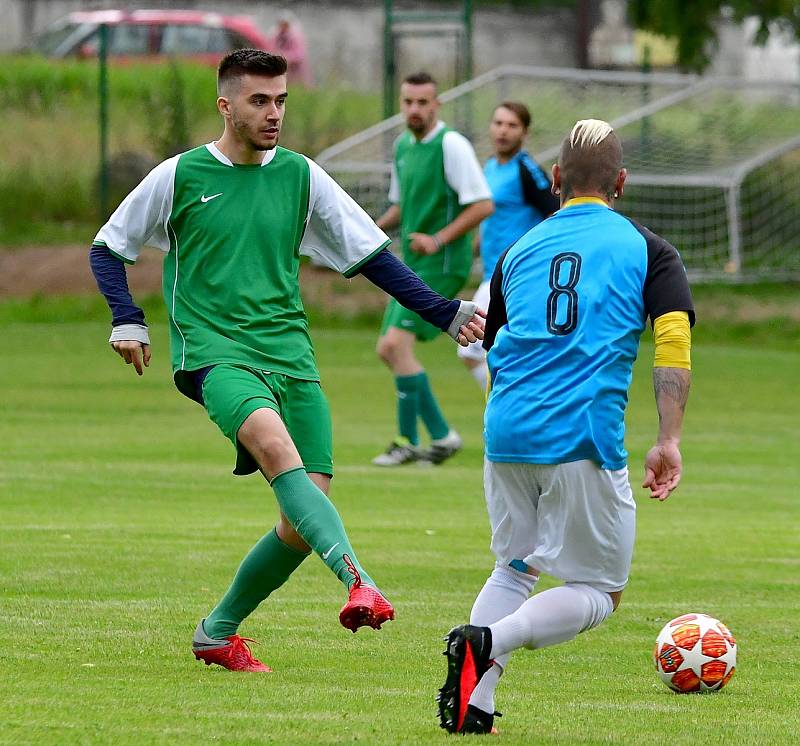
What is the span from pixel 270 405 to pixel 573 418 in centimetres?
115

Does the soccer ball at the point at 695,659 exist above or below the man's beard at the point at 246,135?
below

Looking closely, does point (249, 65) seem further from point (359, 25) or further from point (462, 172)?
point (359, 25)

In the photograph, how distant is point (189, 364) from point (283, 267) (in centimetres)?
47

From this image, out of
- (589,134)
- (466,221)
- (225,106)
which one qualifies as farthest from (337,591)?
(466,221)

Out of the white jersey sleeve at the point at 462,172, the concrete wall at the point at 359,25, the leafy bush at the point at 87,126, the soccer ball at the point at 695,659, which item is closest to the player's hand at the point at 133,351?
the soccer ball at the point at 695,659

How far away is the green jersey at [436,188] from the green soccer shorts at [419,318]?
0.05m

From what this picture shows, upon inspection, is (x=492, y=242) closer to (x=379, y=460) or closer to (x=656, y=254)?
(x=379, y=460)

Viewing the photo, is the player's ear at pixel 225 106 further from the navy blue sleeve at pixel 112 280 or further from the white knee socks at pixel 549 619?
the white knee socks at pixel 549 619

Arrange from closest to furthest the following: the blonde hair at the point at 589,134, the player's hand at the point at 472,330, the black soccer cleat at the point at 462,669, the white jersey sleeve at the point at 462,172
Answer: the black soccer cleat at the point at 462,669, the blonde hair at the point at 589,134, the player's hand at the point at 472,330, the white jersey sleeve at the point at 462,172

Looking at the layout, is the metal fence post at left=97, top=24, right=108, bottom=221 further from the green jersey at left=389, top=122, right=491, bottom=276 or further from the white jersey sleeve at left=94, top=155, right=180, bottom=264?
the white jersey sleeve at left=94, top=155, right=180, bottom=264

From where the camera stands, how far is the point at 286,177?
629cm

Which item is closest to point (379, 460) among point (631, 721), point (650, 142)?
point (631, 721)

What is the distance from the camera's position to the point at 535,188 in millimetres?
12664

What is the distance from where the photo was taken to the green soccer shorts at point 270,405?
5.89m
